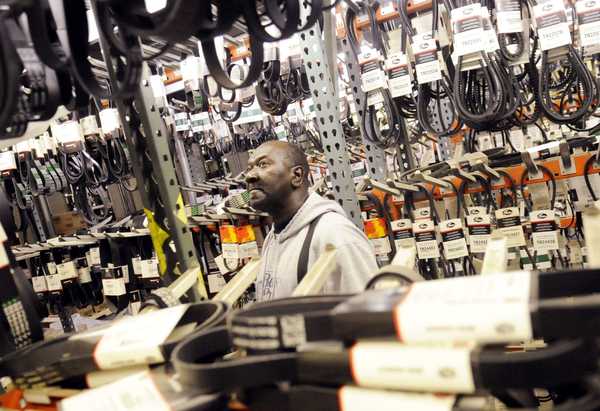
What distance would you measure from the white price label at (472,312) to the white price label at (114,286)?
295 centimetres

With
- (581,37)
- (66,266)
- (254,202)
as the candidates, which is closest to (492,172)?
(581,37)

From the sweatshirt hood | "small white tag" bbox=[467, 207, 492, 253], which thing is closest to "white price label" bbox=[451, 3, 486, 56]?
"small white tag" bbox=[467, 207, 492, 253]

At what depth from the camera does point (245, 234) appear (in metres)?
2.62

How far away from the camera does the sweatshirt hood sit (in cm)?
198

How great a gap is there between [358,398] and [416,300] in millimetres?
132

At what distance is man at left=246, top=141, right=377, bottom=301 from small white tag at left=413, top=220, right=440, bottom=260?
38cm

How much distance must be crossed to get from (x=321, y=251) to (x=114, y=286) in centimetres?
192

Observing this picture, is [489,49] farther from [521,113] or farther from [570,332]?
[570,332]

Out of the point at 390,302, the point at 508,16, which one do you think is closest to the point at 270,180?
the point at 508,16

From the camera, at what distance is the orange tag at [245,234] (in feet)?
8.55

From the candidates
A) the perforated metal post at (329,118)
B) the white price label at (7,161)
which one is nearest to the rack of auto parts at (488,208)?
the perforated metal post at (329,118)

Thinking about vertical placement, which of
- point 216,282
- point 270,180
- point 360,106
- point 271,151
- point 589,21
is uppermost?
point 589,21

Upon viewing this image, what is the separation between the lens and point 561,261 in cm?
219

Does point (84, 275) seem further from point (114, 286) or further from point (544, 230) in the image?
point (544, 230)
